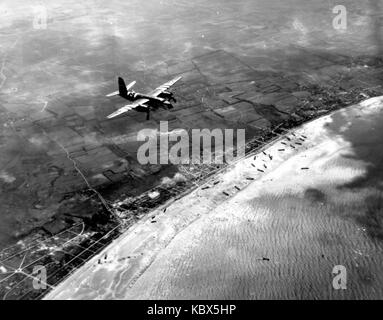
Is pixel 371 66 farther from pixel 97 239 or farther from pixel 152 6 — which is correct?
pixel 152 6

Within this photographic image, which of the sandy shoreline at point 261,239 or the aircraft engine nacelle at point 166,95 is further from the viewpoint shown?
the aircraft engine nacelle at point 166,95

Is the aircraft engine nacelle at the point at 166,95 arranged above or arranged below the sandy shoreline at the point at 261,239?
above

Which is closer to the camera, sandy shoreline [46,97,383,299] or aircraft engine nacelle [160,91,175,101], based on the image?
sandy shoreline [46,97,383,299]

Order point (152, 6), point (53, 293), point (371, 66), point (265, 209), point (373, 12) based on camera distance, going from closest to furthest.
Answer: point (53, 293), point (265, 209), point (371, 66), point (373, 12), point (152, 6)

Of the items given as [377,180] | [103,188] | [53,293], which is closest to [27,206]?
[103,188]

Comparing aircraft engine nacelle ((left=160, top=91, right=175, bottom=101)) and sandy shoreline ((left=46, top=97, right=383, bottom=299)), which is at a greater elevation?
aircraft engine nacelle ((left=160, top=91, right=175, bottom=101))

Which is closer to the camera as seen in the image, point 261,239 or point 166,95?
point 261,239

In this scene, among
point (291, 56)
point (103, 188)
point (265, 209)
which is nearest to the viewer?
point (265, 209)

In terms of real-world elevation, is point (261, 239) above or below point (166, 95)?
below
